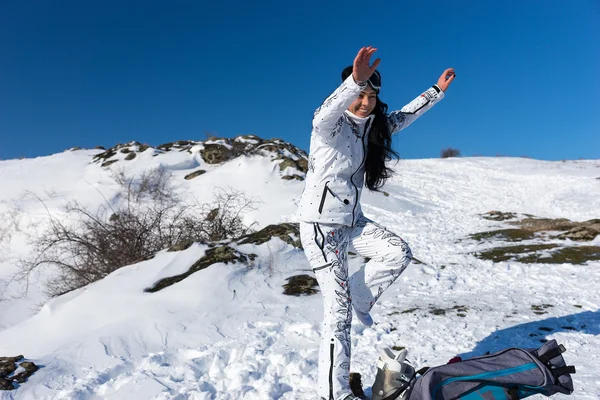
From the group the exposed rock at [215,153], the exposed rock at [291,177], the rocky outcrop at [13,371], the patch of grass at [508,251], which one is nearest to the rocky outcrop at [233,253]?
the rocky outcrop at [13,371]

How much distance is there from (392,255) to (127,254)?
21.4 feet

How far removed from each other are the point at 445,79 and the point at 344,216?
5.50 ft

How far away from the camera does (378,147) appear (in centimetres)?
274

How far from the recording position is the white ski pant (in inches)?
93.0

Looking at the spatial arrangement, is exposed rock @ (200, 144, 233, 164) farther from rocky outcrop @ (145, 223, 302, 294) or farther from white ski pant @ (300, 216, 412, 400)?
white ski pant @ (300, 216, 412, 400)

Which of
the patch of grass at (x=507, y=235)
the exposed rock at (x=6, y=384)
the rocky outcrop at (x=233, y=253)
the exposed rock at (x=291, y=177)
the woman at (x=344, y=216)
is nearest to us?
the woman at (x=344, y=216)

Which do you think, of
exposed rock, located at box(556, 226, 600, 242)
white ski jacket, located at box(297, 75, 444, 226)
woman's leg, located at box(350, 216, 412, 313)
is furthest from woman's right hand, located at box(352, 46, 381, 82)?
exposed rock, located at box(556, 226, 600, 242)

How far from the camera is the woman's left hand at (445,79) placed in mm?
3289

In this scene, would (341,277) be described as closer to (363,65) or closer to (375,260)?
(375,260)

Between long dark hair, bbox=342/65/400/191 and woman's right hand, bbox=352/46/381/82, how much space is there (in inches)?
21.2

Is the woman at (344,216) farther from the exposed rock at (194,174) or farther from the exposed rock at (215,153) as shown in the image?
the exposed rock at (215,153)

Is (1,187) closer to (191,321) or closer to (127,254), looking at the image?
(127,254)

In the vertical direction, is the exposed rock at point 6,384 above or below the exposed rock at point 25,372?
below

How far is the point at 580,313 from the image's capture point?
4082 mm
